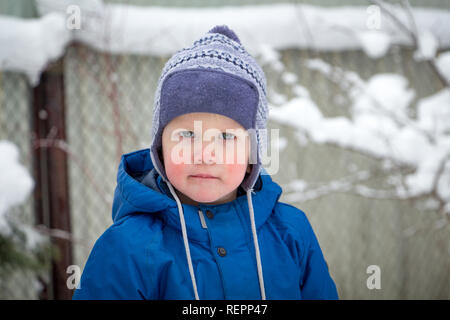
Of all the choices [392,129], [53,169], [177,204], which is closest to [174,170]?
[177,204]

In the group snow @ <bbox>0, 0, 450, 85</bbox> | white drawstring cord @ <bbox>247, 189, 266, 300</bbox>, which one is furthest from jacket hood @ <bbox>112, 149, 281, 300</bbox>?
snow @ <bbox>0, 0, 450, 85</bbox>

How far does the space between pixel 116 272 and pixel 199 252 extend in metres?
0.18

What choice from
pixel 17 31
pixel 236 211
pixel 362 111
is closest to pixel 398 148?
pixel 362 111

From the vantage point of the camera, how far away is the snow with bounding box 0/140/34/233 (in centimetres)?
188

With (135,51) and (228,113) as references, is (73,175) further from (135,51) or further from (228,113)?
(228,113)

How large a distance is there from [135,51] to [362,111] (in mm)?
1392

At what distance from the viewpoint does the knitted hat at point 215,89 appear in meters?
0.87

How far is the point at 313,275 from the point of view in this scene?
99 centimetres

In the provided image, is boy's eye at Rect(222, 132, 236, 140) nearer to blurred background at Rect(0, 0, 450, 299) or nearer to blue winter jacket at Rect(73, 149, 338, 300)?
blue winter jacket at Rect(73, 149, 338, 300)

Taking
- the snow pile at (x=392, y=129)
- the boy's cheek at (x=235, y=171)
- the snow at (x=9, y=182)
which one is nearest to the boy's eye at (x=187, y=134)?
the boy's cheek at (x=235, y=171)

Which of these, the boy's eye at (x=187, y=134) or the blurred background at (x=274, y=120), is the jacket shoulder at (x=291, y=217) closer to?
the boy's eye at (x=187, y=134)

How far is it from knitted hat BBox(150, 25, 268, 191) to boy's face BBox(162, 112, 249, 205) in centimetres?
2
